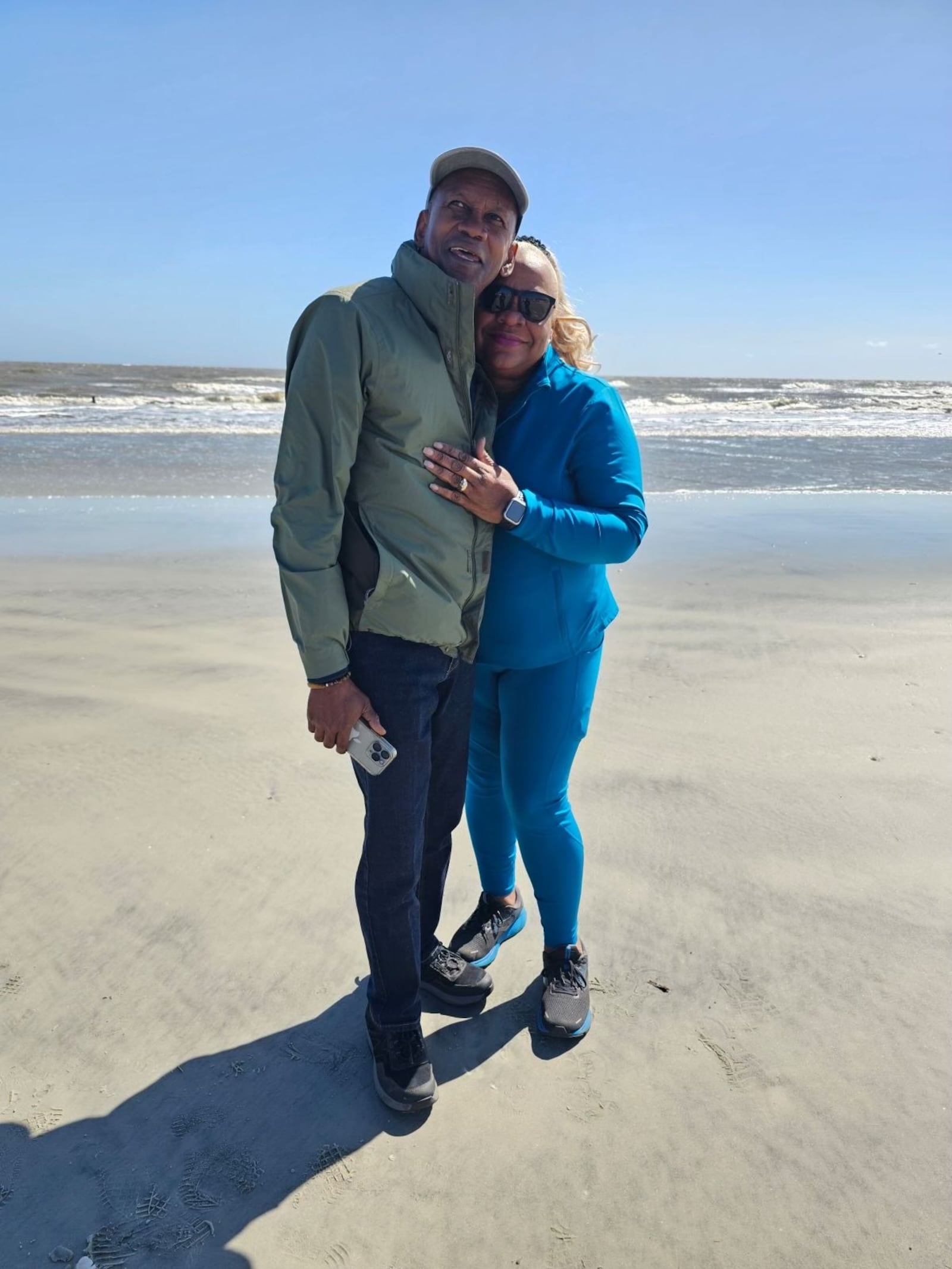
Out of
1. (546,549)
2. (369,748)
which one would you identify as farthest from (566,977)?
(546,549)

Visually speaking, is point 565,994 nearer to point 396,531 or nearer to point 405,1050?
point 405,1050

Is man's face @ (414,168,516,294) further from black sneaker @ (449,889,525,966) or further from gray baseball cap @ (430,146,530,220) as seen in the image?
black sneaker @ (449,889,525,966)

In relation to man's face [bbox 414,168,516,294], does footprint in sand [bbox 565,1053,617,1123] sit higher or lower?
lower

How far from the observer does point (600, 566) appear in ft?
7.82

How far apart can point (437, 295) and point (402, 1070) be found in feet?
5.80

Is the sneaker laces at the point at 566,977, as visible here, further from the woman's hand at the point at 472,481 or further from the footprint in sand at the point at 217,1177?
the woman's hand at the point at 472,481

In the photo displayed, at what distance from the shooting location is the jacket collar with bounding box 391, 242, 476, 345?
192cm

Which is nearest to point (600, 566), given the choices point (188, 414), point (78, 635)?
point (78, 635)

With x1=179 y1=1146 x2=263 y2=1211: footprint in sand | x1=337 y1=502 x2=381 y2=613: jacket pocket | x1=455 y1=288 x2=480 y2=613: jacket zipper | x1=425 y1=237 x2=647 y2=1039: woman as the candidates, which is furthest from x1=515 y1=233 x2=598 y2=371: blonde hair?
x1=179 y1=1146 x2=263 y2=1211: footprint in sand

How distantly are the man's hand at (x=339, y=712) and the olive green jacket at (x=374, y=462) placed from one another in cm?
5

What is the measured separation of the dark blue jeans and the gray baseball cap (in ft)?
3.38

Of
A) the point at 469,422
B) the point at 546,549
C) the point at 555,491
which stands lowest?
the point at 546,549

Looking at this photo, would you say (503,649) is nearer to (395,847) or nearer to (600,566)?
(600,566)

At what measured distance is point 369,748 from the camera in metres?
1.98
